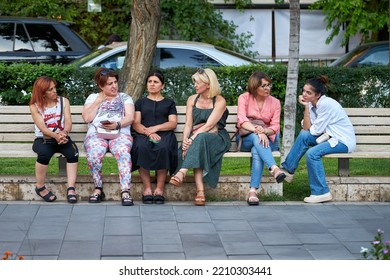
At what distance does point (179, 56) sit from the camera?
53.4 ft

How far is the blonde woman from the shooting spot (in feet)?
33.0

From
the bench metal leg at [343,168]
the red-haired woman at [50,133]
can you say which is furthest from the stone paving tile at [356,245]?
the red-haired woman at [50,133]

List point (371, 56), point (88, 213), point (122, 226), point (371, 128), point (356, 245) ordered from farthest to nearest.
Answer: point (371, 56)
point (371, 128)
point (88, 213)
point (122, 226)
point (356, 245)

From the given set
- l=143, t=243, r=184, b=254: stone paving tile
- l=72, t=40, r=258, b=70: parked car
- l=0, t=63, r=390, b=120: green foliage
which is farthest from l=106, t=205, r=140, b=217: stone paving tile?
l=72, t=40, r=258, b=70: parked car

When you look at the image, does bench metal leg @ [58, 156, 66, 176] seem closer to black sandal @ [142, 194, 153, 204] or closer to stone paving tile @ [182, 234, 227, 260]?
black sandal @ [142, 194, 153, 204]

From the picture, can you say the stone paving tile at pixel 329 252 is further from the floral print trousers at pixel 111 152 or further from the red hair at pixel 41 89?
the red hair at pixel 41 89

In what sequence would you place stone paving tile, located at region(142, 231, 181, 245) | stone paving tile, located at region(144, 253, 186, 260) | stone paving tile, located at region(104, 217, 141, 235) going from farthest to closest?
stone paving tile, located at region(104, 217, 141, 235), stone paving tile, located at region(142, 231, 181, 245), stone paving tile, located at region(144, 253, 186, 260)

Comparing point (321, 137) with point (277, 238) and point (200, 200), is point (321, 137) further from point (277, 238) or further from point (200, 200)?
point (277, 238)

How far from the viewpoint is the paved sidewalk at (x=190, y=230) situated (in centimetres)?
811

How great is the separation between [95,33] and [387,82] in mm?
10926

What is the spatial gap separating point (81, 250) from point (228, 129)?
121 inches

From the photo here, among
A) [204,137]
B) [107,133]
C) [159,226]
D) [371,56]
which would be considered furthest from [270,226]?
[371,56]

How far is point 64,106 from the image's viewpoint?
1030cm

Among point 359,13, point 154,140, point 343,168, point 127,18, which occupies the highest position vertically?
point 359,13
